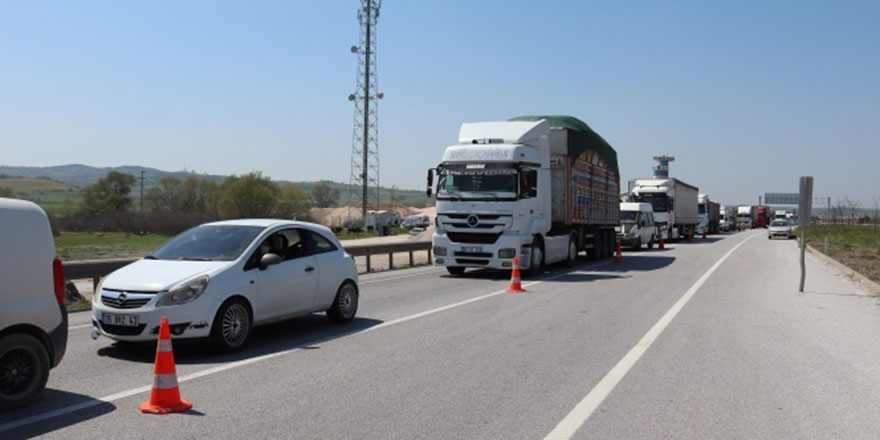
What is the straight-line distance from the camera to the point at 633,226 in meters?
35.2

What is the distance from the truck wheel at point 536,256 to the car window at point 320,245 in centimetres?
940

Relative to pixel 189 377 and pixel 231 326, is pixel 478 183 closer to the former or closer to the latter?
pixel 231 326

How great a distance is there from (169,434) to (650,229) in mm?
34722

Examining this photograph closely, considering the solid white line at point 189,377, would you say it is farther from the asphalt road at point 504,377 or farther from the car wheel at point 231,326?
the car wheel at point 231,326

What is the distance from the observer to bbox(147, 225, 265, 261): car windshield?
8.96 metres

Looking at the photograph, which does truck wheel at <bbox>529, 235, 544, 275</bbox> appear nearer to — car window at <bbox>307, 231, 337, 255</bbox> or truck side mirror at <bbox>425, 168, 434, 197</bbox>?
truck side mirror at <bbox>425, 168, 434, 197</bbox>

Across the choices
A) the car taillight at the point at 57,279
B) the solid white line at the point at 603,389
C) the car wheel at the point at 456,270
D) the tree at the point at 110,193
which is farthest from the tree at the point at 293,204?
the car taillight at the point at 57,279

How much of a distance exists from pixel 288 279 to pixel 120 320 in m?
2.12

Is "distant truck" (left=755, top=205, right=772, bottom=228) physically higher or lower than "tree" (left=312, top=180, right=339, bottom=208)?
lower

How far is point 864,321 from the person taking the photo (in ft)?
38.5

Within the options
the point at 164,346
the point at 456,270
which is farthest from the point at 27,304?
the point at 456,270

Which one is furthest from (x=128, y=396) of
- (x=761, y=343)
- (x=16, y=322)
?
A: (x=761, y=343)

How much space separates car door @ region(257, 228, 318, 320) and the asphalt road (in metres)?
0.43

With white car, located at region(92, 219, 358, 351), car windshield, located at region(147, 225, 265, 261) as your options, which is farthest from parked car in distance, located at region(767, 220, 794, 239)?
car windshield, located at region(147, 225, 265, 261)
